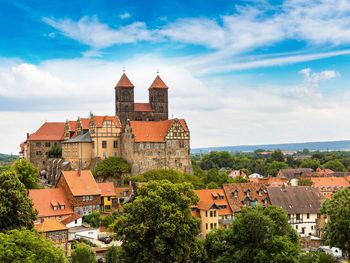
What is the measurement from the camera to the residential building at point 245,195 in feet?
252

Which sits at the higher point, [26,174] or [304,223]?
[26,174]

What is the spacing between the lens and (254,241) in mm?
48250

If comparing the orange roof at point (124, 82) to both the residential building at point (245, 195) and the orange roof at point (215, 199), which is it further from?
the orange roof at point (215, 199)

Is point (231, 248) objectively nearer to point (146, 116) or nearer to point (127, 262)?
point (127, 262)

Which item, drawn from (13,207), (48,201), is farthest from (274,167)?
(13,207)

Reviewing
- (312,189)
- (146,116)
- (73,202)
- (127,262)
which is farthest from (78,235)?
(146,116)

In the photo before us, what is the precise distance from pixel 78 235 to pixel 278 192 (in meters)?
31.0

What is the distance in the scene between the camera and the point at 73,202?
73.9m

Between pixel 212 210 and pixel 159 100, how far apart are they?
43.5 metres

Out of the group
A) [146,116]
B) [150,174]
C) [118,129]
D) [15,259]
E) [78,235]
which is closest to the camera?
[15,259]

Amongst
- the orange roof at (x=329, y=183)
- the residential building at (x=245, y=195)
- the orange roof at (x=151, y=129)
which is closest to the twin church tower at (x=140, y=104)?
the orange roof at (x=151, y=129)

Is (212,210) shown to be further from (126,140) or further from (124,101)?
(124,101)

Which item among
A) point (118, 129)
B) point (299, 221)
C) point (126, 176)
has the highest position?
point (118, 129)

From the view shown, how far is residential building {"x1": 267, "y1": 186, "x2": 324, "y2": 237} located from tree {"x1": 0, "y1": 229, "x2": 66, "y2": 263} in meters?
44.7
